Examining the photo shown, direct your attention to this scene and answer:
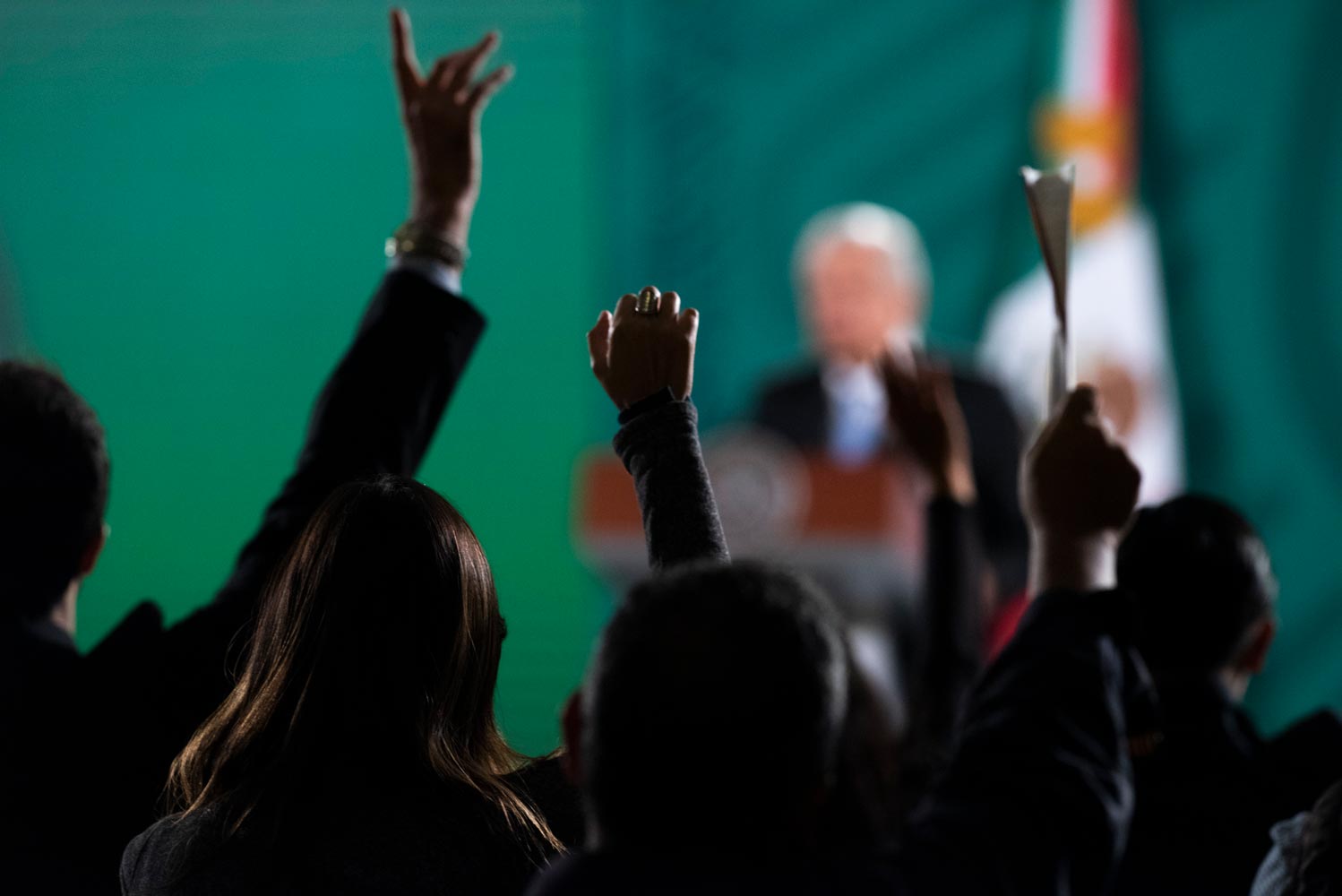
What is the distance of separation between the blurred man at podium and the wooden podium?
51 centimetres

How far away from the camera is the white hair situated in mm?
4738

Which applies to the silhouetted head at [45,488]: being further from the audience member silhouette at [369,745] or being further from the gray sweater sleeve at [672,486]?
the gray sweater sleeve at [672,486]

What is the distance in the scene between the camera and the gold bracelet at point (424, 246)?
141cm

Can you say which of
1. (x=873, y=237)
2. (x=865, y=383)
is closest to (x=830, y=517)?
(x=865, y=383)

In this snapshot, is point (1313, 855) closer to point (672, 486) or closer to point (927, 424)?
point (672, 486)

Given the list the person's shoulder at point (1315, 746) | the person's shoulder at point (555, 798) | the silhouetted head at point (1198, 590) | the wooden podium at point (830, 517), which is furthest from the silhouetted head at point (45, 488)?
the wooden podium at point (830, 517)

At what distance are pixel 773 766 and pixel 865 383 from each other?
3903 mm

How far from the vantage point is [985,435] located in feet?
14.4

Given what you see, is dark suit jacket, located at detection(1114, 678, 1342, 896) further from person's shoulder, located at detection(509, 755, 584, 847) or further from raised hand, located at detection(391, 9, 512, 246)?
raised hand, located at detection(391, 9, 512, 246)

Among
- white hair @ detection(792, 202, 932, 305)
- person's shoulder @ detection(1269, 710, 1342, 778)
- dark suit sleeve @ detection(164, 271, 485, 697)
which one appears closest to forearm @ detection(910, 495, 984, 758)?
person's shoulder @ detection(1269, 710, 1342, 778)

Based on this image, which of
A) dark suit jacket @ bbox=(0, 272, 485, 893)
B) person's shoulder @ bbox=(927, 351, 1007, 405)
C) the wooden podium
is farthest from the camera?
person's shoulder @ bbox=(927, 351, 1007, 405)

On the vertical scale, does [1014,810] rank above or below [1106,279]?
below

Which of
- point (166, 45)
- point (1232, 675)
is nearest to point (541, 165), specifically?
point (166, 45)

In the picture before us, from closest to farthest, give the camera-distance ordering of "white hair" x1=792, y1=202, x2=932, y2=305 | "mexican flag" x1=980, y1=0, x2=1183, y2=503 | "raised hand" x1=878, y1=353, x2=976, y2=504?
"raised hand" x1=878, y1=353, x2=976, y2=504
"white hair" x1=792, y1=202, x2=932, y2=305
"mexican flag" x1=980, y1=0, x2=1183, y2=503
